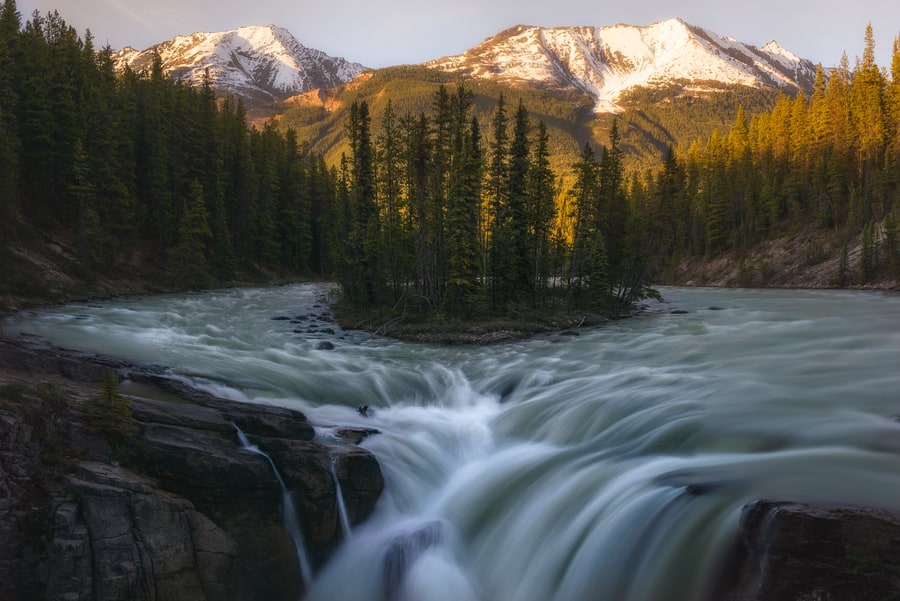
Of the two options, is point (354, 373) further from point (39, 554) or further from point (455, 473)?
point (39, 554)

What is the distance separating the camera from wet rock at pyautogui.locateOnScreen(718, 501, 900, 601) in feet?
17.9

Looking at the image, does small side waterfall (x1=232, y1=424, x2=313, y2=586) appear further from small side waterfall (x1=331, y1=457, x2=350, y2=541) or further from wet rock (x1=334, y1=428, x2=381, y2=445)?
wet rock (x1=334, y1=428, x2=381, y2=445)

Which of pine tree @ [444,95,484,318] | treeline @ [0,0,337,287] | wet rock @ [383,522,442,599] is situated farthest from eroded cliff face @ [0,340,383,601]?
treeline @ [0,0,337,287]

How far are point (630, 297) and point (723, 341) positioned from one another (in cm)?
1670

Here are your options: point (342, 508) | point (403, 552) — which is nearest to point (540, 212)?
point (342, 508)

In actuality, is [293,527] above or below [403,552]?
above

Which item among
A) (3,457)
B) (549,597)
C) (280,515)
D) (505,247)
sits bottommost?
(549,597)

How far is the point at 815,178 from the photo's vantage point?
6819 centimetres

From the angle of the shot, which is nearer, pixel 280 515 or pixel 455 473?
pixel 280 515

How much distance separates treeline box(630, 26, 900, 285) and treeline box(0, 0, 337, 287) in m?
42.3

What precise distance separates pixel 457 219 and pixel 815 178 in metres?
61.0

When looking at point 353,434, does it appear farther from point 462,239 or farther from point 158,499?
point 462,239

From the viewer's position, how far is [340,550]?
8828 millimetres

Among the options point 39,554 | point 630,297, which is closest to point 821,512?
point 39,554
